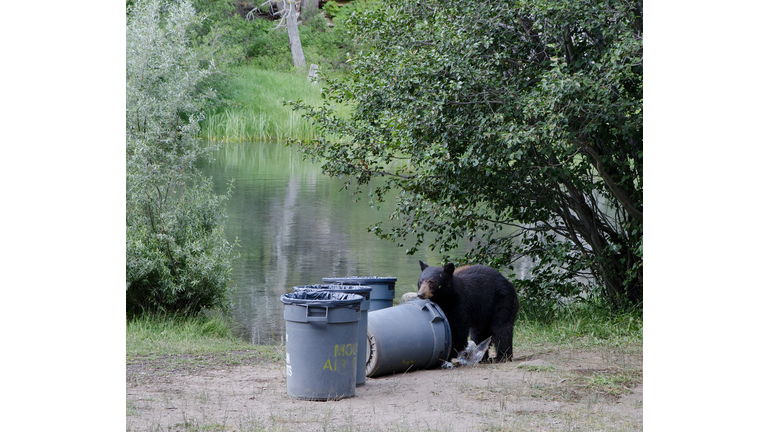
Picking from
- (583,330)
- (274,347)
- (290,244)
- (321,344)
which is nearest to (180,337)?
(274,347)

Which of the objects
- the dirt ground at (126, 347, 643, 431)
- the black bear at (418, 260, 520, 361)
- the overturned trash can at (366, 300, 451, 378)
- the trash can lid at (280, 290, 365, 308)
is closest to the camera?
the dirt ground at (126, 347, 643, 431)

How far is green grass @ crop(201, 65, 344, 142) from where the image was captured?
37.9 meters

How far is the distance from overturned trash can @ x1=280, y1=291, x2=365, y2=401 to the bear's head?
131 centimetres

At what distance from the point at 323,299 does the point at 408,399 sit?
3.43 ft

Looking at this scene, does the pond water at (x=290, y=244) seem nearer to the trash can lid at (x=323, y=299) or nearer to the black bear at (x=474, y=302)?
the black bear at (x=474, y=302)

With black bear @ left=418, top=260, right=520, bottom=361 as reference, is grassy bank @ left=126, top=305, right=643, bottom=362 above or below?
below

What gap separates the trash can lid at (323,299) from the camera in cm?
557

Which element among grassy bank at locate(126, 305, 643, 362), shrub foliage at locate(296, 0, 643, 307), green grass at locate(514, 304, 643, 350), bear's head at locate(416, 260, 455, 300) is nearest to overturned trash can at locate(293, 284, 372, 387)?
bear's head at locate(416, 260, 455, 300)

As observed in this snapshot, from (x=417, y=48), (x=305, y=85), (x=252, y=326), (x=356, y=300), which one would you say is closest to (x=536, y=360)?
(x=356, y=300)

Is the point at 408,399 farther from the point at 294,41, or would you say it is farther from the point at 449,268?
the point at 294,41

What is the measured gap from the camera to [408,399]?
229 inches

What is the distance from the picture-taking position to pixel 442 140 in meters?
8.20

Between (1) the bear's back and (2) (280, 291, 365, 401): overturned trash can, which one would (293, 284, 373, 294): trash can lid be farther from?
(1) the bear's back

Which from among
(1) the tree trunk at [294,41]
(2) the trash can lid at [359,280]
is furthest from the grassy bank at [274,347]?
(1) the tree trunk at [294,41]
